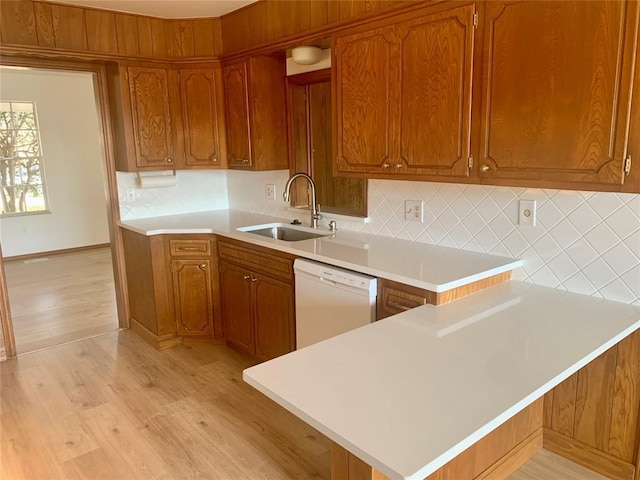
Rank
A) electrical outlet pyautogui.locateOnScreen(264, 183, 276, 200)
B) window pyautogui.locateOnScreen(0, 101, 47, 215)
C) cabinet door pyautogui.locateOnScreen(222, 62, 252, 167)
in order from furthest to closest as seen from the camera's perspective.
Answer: window pyautogui.locateOnScreen(0, 101, 47, 215) < electrical outlet pyautogui.locateOnScreen(264, 183, 276, 200) < cabinet door pyautogui.locateOnScreen(222, 62, 252, 167)

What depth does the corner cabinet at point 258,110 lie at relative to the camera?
348 cm

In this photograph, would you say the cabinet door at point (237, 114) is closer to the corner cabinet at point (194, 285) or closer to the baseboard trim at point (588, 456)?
the corner cabinet at point (194, 285)

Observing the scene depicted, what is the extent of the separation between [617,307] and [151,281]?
2.96m

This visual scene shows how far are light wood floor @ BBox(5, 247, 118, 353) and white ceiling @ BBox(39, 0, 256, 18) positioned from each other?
251 cm

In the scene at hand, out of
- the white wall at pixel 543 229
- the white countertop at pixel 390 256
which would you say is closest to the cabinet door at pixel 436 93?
the white wall at pixel 543 229

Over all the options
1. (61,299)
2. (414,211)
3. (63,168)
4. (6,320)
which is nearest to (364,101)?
(414,211)

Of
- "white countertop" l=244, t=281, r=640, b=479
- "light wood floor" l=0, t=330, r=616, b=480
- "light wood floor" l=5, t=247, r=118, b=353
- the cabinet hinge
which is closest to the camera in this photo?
"white countertop" l=244, t=281, r=640, b=479

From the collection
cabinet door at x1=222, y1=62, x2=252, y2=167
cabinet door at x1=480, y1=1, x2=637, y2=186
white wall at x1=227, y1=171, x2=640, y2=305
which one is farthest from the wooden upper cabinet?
cabinet door at x1=480, y1=1, x2=637, y2=186

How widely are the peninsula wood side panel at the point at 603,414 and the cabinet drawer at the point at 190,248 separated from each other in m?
2.39

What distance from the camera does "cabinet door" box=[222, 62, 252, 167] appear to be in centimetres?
355

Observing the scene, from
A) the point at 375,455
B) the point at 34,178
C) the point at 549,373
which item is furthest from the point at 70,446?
the point at 34,178

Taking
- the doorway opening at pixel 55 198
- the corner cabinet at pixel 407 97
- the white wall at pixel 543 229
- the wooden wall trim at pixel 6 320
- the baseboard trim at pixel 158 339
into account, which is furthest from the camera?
the doorway opening at pixel 55 198

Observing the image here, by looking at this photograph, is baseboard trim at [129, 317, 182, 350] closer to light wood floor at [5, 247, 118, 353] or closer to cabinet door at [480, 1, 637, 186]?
light wood floor at [5, 247, 118, 353]

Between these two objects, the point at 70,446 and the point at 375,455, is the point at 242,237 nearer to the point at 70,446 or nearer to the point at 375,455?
the point at 70,446
